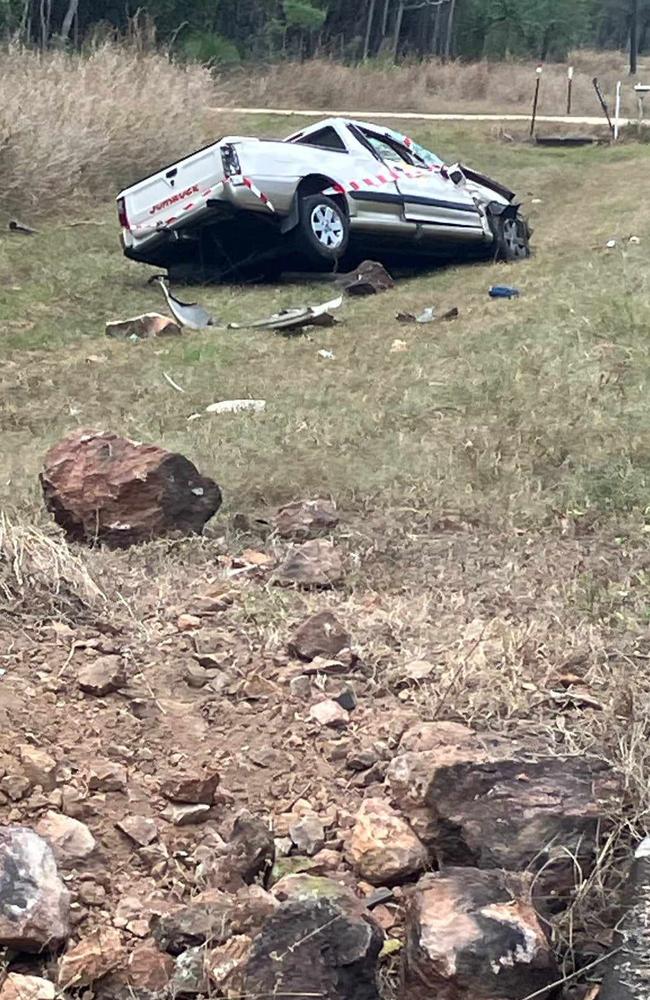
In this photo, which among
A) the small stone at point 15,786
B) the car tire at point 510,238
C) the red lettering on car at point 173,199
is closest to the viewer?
the small stone at point 15,786

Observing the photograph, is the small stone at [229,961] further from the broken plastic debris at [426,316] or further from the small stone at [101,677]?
the broken plastic debris at [426,316]

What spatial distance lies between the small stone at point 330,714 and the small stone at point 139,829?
2.14 feet

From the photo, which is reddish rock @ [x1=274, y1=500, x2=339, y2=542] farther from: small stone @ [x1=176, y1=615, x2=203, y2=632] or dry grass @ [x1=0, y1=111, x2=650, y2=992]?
small stone @ [x1=176, y1=615, x2=203, y2=632]

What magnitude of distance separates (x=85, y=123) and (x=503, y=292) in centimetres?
803

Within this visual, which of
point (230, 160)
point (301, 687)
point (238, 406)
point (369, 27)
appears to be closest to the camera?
point (301, 687)

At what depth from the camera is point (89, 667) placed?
3338mm

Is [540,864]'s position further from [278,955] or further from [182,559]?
[182,559]

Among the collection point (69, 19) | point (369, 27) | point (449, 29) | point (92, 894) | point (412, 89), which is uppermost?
point (69, 19)

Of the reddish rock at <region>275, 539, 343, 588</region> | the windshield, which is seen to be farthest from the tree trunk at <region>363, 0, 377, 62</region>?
the reddish rock at <region>275, 539, 343, 588</region>

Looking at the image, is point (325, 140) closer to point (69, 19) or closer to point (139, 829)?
point (139, 829)

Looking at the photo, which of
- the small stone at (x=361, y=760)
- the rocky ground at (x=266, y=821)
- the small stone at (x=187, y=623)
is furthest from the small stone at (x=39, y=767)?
the small stone at (x=187, y=623)

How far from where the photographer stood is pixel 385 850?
2.61m

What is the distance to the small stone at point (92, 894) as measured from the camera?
243 centimetres

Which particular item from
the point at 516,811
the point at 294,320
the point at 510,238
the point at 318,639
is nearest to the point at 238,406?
the point at 294,320
